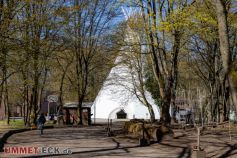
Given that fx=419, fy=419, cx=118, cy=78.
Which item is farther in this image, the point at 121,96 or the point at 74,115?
the point at 121,96

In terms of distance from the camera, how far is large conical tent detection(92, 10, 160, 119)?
49594mm

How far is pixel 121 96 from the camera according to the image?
59906 millimetres

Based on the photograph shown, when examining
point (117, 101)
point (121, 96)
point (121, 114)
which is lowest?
point (121, 114)

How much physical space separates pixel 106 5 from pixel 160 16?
21.9m

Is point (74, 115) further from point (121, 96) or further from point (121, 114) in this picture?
point (121, 114)

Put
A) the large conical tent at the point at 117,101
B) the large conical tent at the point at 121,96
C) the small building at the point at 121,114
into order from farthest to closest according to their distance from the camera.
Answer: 1. the small building at the point at 121,114
2. the large conical tent at the point at 117,101
3. the large conical tent at the point at 121,96

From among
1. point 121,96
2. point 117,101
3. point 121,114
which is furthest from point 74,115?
point 121,114

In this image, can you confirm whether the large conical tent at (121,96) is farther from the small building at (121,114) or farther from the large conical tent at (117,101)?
the small building at (121,114)

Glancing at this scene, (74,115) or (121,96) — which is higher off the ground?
(121,96)

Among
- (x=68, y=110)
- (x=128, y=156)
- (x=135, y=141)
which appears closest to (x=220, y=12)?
(x=128, y=156)

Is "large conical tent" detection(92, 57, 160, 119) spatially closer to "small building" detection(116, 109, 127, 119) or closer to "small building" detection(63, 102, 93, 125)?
"small building" detection(116, 109, 127, 119)

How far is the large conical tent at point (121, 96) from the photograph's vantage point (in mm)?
49594

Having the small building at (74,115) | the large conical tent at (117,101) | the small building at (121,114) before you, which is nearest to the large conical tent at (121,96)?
the large conical tent at (117,101)

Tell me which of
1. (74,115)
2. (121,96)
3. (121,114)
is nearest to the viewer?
(74,115)
